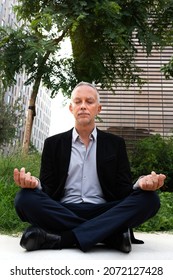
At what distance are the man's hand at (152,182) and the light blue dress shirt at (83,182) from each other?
1.30ft

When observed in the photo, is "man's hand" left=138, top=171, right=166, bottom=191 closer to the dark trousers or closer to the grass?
the dark trousers

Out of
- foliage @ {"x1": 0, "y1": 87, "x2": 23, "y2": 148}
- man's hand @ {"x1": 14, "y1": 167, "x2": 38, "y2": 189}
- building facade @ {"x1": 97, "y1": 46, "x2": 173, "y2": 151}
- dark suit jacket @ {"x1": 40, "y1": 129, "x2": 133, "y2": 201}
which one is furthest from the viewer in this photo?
foliage @ {"x1": 0, "y1": 87, "x2": 23, "y2": 148}

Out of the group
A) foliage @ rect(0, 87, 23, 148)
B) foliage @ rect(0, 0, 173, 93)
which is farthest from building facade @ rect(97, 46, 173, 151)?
foliage @ rect(0, 87, 23, 148)

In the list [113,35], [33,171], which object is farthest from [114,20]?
[33,171]

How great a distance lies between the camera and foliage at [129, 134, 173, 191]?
7.08 m

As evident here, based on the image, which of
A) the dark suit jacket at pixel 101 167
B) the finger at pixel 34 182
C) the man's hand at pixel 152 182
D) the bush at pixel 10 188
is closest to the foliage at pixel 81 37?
the bush at pixel 10 188

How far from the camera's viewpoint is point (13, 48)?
5.56 metres

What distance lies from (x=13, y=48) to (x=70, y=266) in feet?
15.1

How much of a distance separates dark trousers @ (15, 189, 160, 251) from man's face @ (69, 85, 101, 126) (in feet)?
1.95

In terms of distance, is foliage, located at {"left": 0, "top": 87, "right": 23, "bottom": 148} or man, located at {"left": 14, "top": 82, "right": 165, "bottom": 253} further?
foliage, located at {"left": 0, "top": 87, "right": 23, "bottom": 148}

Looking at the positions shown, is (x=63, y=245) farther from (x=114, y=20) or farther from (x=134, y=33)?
(x=134, y=33)

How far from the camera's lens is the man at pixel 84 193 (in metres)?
2.03

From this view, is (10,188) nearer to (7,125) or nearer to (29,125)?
(29,125)

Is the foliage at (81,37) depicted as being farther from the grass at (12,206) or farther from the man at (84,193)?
the man at (84,193)
